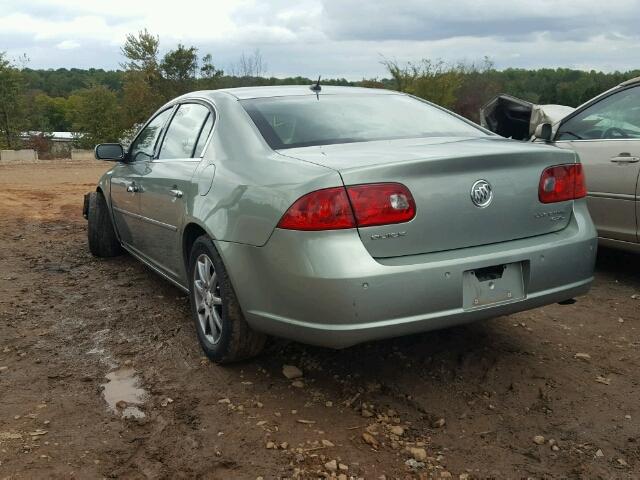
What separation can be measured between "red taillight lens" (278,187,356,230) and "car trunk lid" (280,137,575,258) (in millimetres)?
74

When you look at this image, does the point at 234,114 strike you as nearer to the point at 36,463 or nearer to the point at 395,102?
the point at 395,102

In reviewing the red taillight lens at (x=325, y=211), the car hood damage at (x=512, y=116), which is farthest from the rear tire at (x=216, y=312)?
the car hood damage at (x=512, y=116)

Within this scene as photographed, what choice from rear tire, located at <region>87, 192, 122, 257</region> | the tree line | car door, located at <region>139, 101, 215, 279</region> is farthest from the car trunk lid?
the tree line

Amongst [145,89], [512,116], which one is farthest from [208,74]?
[512,116]

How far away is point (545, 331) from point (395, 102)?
5.61ft

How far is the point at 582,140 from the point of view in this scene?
5.34 m

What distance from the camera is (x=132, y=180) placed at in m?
4.77

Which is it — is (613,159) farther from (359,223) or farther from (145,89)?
(145,89)

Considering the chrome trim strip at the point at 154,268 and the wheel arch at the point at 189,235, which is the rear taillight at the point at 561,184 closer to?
the wheel arch at the point at 189,235

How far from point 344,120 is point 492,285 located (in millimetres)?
1252

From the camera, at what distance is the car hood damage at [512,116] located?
8930 mm

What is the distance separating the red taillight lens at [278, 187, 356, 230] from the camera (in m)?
2.68

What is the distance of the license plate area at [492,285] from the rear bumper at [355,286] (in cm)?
3

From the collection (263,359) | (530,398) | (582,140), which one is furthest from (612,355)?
(582,140)
